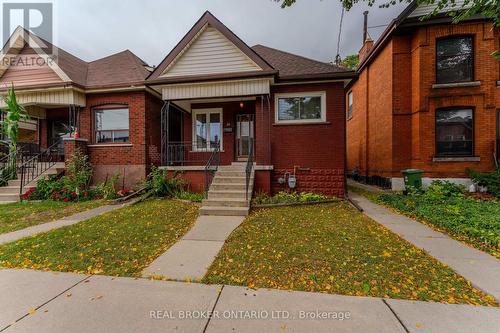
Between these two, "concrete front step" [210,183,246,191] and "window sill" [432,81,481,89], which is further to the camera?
"window sill" [432,81,481,89]

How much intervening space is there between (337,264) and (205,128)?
848 centimetres

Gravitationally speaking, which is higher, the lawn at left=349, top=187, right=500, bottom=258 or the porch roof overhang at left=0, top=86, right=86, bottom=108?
the porch roof overhang at left=0, top=86, right=86, bottom=108

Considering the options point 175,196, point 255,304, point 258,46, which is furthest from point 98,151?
point 255,304

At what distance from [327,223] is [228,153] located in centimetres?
586

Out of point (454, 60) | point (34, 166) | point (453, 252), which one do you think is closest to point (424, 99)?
point (454, 60)

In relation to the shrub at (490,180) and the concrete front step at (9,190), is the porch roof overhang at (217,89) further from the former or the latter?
the shrub at (490,180)

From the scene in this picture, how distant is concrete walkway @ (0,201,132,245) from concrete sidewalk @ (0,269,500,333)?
2576mm

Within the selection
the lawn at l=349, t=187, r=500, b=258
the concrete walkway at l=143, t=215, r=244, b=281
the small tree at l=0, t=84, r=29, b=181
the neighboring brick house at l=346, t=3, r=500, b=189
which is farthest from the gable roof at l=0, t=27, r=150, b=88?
the neighboring brick house at l=346, t=3, r=500, b=189

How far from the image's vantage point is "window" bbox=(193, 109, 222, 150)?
10430mm

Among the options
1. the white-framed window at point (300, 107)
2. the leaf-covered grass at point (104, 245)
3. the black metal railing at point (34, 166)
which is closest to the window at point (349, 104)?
the white-framed window at point (300, 107)

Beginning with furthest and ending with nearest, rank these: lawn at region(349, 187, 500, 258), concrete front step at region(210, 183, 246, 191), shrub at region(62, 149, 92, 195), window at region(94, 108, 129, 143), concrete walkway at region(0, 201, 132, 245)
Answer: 1. window at region(94, 108, 129, 143)
2. shrub at region(62, 149, 92, 195)
3. concrete front step at region(210, 183, 246, 191)
4. concrete walkway at region(0, 201, 132, 245)
5. lawn at region(349, 187, 500, 258)

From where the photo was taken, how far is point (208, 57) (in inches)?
342

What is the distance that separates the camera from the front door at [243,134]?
10266 mm

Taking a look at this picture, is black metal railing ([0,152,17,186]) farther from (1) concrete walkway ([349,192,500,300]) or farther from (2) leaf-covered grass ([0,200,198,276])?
(1) concrete walkway ([349,192,500,300])
